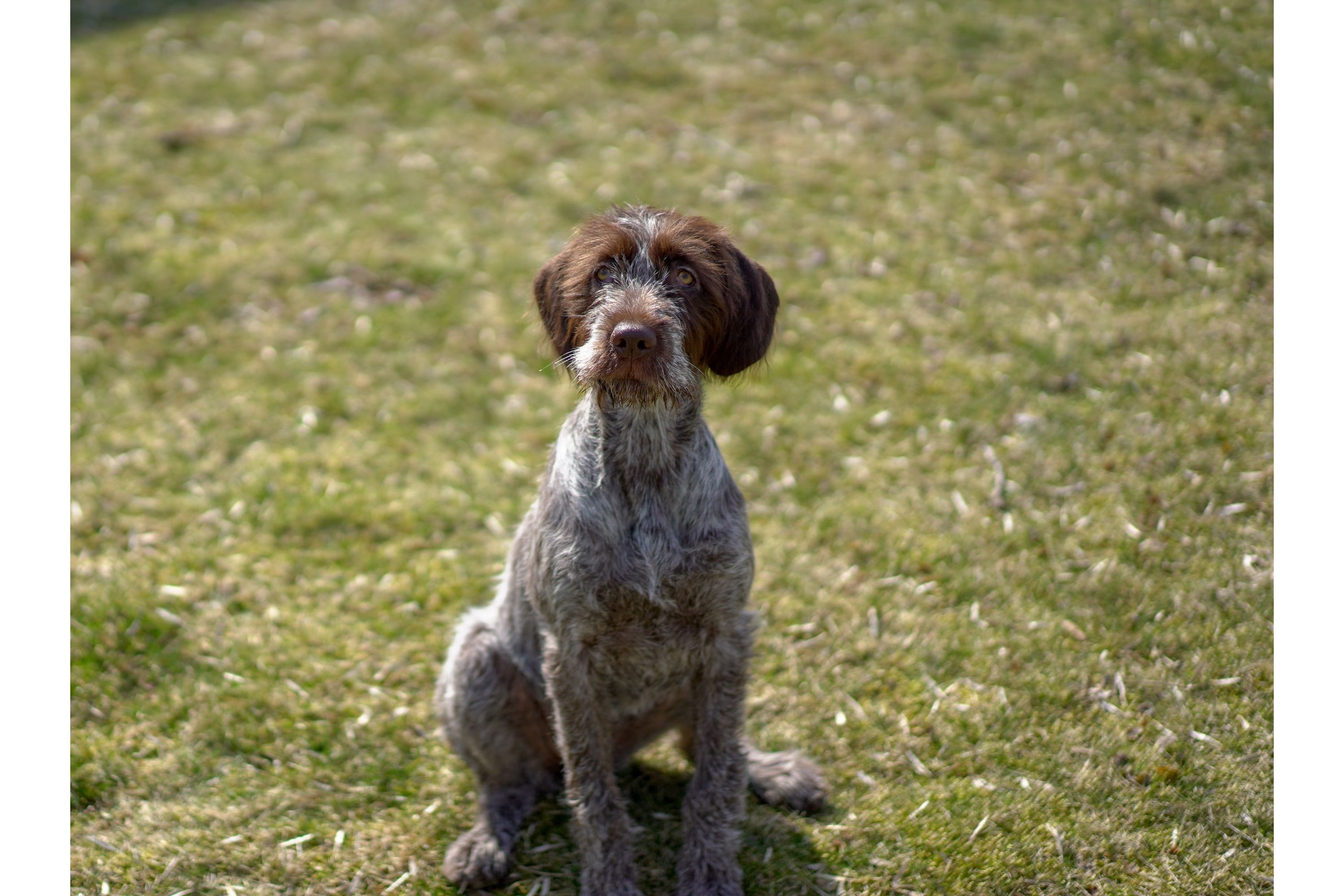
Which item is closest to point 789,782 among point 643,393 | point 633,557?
point 633,557

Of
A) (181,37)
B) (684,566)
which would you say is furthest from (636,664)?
(181,37)

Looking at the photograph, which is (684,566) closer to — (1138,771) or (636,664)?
(636,664)

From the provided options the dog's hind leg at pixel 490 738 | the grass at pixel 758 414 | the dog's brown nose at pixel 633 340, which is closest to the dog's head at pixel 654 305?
the dog's brown nose at pixel 633 340

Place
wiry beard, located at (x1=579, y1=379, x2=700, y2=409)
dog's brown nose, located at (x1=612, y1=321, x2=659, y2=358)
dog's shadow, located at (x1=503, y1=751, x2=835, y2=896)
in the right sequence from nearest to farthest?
1. dog's brown nose, located at (x1=612, y1=321, x2=659, y2=358)
2. wiry beard, located at (x1=579, y1=379, x2=700, y2=409)
3. dog's shadow, located at (x1=503, y1=751, x2=835, y2=896)

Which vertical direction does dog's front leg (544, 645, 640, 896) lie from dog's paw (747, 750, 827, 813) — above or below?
above

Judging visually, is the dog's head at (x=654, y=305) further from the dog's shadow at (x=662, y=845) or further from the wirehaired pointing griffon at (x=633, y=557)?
the dog's shadow at (x=662, y=845)

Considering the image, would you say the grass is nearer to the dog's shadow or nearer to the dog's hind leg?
the dog's shadow

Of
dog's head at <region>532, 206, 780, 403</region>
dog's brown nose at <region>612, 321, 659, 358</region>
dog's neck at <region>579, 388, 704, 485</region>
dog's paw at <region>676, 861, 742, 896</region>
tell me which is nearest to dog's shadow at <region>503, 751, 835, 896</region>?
dog's paw at <region>676, 861, 742, 896</region>

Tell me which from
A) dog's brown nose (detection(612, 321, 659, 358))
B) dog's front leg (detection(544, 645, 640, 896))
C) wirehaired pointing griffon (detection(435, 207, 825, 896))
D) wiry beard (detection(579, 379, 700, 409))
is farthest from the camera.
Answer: dog's front leg (detection(544, 645, 640, 896))

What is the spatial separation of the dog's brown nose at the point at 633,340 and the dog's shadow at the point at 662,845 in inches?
85.0

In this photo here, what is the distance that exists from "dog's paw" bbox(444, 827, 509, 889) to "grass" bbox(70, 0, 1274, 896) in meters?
0.11

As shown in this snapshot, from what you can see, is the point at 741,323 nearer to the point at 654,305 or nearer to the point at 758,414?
the point at 654,305

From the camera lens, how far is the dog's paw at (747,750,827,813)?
459 centimetres

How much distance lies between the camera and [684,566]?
12.5 ft
